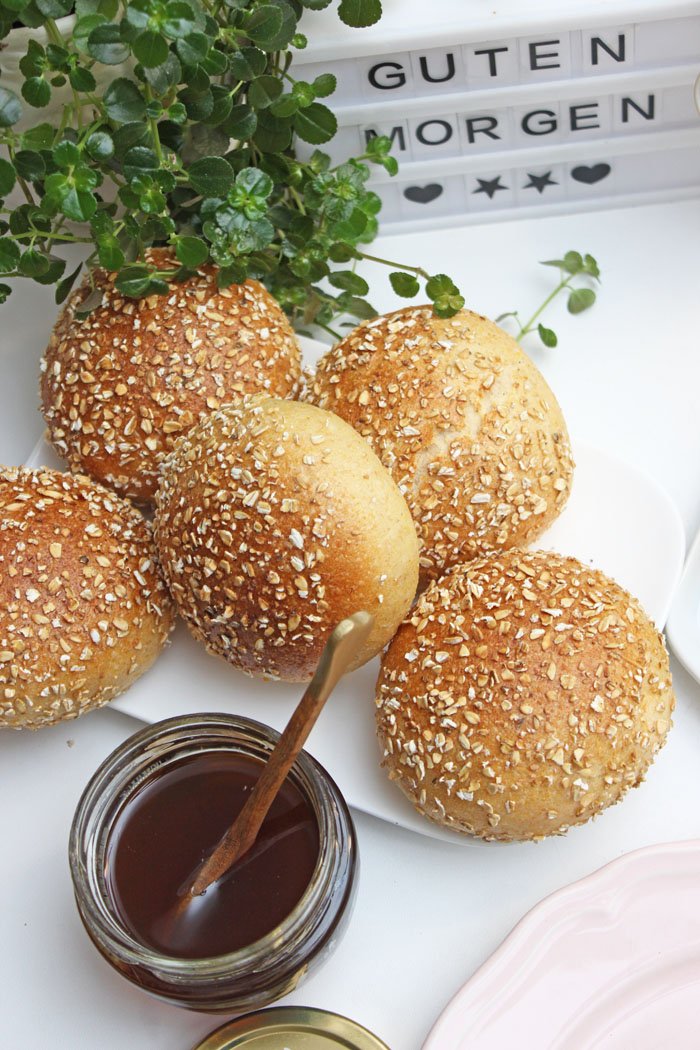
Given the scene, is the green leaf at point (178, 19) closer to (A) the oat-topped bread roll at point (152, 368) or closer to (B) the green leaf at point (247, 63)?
(B) the green leaf at point (247, 63)

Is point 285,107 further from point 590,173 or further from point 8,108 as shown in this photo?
point 590,173

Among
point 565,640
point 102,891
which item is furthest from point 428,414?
point 102,891

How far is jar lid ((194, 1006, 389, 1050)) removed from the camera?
3.97 ft

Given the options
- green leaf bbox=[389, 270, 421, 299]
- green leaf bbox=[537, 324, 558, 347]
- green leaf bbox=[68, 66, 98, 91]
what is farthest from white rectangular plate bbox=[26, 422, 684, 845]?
green leaf bbox=[68, 66, 98, 91]

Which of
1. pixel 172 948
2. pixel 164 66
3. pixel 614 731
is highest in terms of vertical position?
pixel 164 66

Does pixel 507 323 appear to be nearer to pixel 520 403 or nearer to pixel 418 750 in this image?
pixel 520 403

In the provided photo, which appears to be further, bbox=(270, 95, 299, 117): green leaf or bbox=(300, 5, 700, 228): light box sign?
bbox=(300, 5, 700, 228): light box sign

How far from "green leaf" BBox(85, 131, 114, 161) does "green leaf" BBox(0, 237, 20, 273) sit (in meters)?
0.13

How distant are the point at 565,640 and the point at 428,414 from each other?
27cm

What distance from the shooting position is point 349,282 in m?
1.47

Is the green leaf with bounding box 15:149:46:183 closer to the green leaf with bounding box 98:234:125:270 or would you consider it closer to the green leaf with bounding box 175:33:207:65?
the green leaf with bounding box 98:234:125:270

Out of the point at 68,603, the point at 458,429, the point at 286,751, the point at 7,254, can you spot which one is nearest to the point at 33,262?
the point at 7,254

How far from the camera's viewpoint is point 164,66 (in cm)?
115

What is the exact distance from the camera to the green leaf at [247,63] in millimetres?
1254
